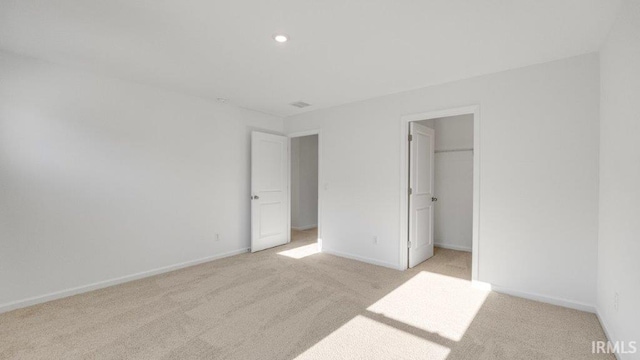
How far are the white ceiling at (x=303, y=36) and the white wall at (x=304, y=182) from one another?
372 cm

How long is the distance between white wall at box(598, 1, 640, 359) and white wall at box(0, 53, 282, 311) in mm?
4309

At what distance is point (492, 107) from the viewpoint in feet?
9.96

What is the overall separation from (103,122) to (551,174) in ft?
15.7

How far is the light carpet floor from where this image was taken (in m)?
2.00

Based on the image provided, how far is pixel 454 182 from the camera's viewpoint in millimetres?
4930

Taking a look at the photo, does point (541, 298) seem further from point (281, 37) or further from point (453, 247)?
point (281, 37)

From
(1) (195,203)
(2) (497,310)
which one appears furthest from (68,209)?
(2) (497,310)

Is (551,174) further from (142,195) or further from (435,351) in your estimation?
(142,195)

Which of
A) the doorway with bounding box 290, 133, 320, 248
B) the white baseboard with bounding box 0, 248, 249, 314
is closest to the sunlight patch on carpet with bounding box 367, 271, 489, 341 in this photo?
the white baseboard with bounding box 0, 248, 249, 314

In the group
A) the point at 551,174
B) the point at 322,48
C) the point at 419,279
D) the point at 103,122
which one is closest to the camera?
the point at 322,48

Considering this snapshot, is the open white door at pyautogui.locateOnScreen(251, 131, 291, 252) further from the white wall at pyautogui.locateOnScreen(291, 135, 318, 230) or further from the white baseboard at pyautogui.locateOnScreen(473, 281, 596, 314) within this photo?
the white baseboard at pyautogui.locateOnScreen(473, 281, 596, 314)

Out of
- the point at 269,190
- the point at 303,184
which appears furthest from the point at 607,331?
the point at 303,184

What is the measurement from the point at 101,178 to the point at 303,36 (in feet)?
→ 9.08

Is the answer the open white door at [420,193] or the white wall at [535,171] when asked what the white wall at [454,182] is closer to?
the open white door at [420,193]
